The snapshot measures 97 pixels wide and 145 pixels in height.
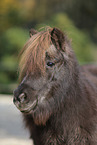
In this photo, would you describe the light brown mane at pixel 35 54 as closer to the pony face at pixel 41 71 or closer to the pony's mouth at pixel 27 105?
the pony face at pixel 41 71

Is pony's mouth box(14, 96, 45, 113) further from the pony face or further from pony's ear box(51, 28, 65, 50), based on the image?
pony's ear box(51, 28, 65, 50)

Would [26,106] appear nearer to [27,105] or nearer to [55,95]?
[27,105]

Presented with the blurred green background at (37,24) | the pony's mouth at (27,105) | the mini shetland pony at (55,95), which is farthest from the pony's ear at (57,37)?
the blurred green background at (37,24)

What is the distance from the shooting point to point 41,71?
9.64ft

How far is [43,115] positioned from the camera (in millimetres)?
3072

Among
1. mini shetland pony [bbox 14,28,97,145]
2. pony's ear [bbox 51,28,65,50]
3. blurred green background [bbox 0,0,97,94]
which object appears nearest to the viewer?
mini shetland pony [bbox 14,28,97,145]

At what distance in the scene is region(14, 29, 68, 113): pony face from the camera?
284 centimetres

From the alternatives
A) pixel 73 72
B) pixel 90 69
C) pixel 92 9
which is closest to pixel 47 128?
pixel 73 72

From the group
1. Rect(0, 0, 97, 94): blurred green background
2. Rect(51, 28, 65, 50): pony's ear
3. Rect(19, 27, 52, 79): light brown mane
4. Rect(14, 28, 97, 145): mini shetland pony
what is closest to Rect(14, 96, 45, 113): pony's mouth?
Rect(14, 28, 97, 145): mini shetland pony

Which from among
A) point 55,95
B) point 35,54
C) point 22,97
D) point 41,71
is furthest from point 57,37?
point 22,97

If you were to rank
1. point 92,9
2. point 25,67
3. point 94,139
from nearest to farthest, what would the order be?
1. point 25,67
2. point 94,139
3. point 92,9

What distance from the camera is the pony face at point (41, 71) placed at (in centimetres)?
284

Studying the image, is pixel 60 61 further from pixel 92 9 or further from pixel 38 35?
pixel 92 9

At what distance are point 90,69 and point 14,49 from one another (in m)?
9.40
